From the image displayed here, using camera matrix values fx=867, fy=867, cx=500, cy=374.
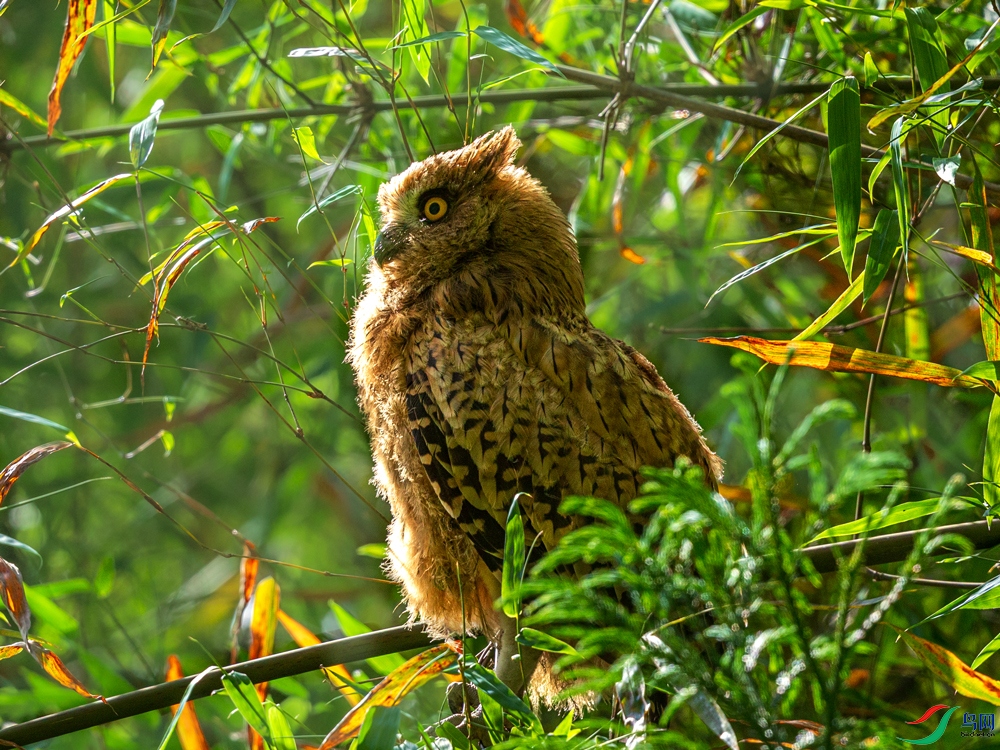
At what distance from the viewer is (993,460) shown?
5.98ft

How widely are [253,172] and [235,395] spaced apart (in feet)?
5.56

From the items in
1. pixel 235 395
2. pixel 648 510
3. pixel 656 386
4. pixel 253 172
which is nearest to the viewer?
pixel 648 510

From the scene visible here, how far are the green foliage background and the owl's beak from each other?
0.20 ft

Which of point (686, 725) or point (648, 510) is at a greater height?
point (648, 510)

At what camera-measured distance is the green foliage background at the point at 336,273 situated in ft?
8.17

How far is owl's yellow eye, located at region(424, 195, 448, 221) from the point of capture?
8.17 ft

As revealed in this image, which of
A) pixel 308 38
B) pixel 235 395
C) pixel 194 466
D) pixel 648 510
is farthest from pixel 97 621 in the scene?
pixel 648 510

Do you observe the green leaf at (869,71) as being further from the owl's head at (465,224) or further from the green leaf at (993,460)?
the owl's head at (465,224)

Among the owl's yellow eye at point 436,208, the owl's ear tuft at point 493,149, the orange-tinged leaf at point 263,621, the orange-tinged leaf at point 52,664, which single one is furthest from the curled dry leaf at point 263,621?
the owl's ear tuft at point 493,149

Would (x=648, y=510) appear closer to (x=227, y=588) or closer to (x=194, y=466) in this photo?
(x=227, y=588)

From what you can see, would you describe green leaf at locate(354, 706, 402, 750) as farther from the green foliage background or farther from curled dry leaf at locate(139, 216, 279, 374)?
curled dry leaf at locate(139, 216, 279, 374)

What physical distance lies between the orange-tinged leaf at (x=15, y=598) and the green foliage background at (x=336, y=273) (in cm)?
19

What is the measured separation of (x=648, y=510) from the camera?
7.18 feet

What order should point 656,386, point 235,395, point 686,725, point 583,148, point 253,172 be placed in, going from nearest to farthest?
point 656,386, point 686,725, point 583,148, point 235,395, point 253,172
